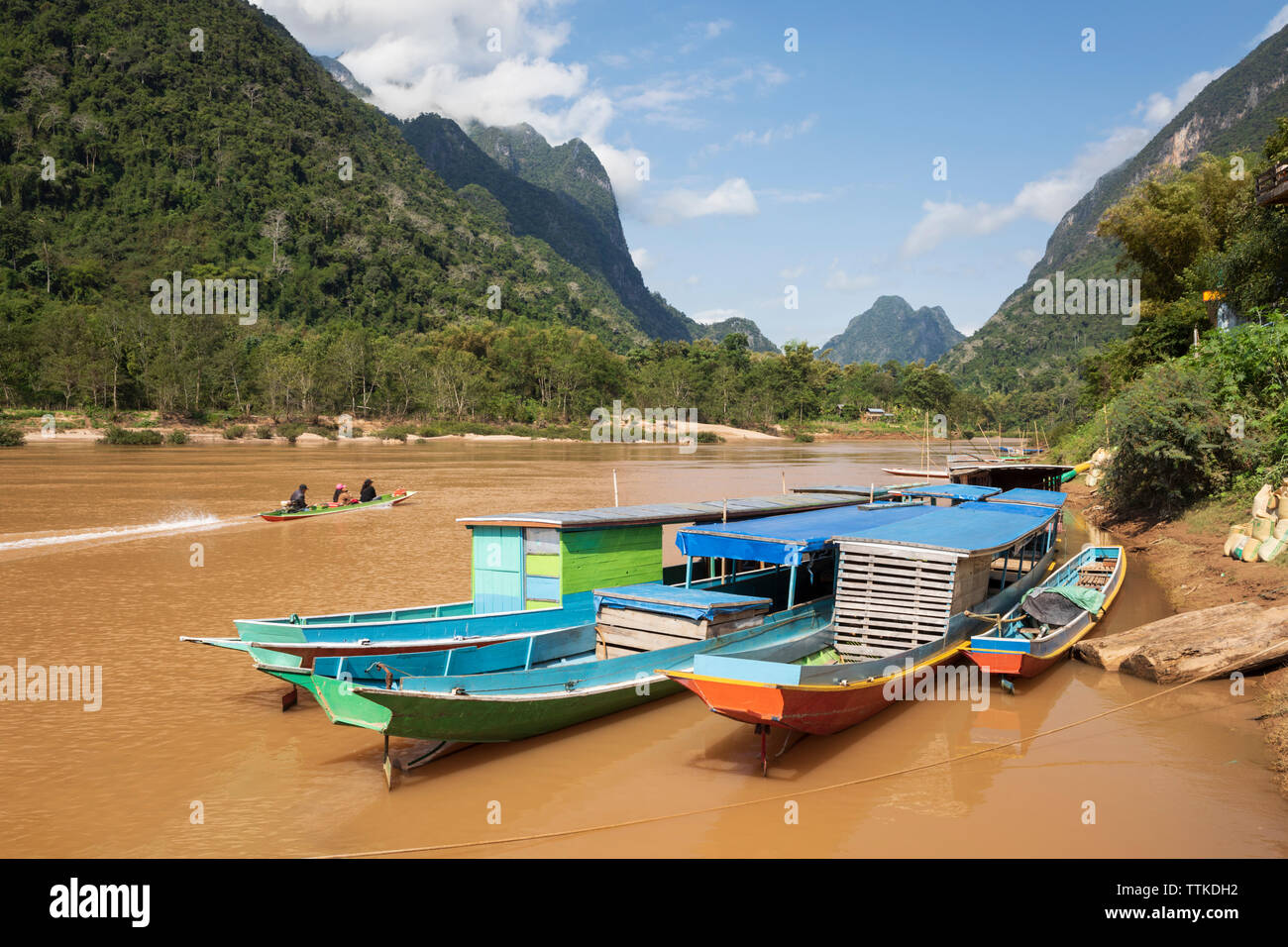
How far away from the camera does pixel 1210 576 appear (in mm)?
14961

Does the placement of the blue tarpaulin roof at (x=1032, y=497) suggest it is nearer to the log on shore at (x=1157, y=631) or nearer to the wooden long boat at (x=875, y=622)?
the wooden long boat at (x=875, y=622)

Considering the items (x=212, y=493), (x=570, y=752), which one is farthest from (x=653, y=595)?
(x=212, y=493)

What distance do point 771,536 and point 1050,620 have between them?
5010mm

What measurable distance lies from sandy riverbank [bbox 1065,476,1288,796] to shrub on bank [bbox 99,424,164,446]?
6242 cm

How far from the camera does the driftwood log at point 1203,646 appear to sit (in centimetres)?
1002

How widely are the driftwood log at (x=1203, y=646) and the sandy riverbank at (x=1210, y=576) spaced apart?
411 mm

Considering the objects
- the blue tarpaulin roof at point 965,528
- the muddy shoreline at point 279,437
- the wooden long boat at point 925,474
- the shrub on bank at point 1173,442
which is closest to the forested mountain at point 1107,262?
the muddy shoreline at point 279,437

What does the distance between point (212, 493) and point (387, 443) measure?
4038cm

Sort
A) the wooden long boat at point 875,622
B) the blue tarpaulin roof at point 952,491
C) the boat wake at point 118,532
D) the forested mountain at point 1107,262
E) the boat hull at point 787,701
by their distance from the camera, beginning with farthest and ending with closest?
1. the forested mountain at point 1107,262
2. the boat wake at point 118,532
3. the blue tarpaulin roof at point 952,491
4. the wooden long boat at point 875,622
5. the boat hull at point 787,701

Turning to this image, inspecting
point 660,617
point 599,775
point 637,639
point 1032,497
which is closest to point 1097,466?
point 1032,497

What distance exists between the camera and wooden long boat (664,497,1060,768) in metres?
7.37

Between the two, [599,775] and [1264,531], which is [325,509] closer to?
[599,775]

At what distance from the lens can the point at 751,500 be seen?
48.3 ft
